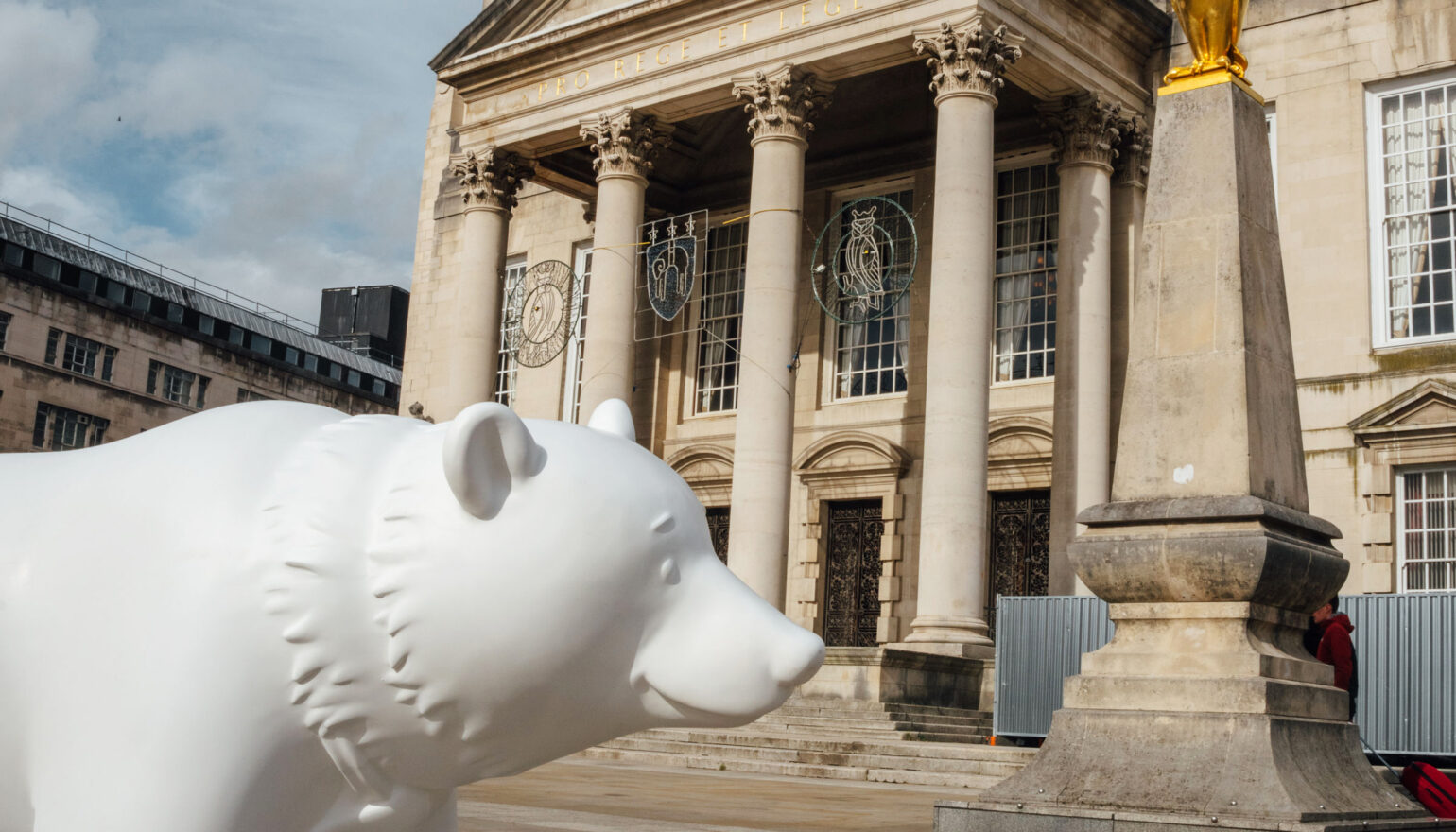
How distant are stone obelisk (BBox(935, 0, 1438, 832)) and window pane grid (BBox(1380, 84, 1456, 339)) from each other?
12.8 m

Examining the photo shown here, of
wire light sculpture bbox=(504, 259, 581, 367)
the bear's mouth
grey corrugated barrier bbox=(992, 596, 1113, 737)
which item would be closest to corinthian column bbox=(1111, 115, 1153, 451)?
grey corrugated barrier bbox=(992, 596, 1113, 737)

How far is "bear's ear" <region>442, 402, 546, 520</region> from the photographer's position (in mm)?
2576

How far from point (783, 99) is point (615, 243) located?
363cm

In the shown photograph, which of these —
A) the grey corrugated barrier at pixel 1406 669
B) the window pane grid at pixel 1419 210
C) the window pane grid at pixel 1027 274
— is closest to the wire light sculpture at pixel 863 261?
the window pane grid at pixel 1027 274

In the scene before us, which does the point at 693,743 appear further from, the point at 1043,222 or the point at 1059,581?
the point at 1043,222

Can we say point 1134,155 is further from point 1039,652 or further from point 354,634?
point 354,634

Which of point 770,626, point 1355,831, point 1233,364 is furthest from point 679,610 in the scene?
point 1233,364

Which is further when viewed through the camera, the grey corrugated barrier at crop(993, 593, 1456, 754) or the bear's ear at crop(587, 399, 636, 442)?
the grey corrugated barrier at crop(993, 593, 1456, 754)

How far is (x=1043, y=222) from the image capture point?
23.3 meters

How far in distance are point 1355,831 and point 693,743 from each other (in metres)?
10.1

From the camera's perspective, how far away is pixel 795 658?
258 centimetres

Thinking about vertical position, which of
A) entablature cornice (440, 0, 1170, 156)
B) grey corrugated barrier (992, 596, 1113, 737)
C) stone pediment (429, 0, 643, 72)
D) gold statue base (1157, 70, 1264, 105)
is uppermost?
stone pediment (429, 0, 643, 72)

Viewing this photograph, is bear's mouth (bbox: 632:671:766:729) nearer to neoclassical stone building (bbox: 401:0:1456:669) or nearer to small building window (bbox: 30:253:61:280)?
neoclassical stone building (bbox: 401:0:1456:669)

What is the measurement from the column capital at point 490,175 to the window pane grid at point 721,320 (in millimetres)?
4274
